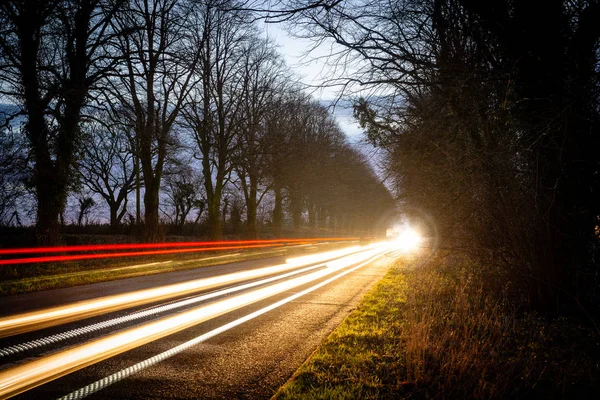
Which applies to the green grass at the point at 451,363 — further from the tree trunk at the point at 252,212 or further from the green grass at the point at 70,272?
the tree trunk at the point at 252,212

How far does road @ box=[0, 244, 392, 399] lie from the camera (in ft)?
13.1

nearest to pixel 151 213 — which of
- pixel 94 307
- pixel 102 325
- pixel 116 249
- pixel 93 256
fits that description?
pixel 116 249

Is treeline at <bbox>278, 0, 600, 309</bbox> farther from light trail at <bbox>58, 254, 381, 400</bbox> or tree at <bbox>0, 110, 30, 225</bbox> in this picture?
tree at <bbox>0, 110, 30, 225</bbox>

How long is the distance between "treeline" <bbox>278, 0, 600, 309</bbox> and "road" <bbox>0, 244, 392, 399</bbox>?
3.99m

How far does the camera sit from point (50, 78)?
13359 millimetres

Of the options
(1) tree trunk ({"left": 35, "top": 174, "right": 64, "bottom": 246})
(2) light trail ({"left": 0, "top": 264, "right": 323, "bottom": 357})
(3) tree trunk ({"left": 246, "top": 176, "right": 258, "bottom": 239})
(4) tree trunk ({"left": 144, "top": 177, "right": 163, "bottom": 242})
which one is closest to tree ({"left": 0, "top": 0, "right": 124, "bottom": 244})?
(1) tree trunk ({"left": 35, "top": 174, "right": 64, "bottom": 246})

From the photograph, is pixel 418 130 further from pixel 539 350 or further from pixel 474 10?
pixel 539 350

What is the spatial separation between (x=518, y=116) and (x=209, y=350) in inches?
246

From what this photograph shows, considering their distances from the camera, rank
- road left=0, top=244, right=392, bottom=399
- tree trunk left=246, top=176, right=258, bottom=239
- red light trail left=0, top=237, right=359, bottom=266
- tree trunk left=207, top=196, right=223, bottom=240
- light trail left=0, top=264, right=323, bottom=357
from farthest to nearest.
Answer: tree trunk left=246, top=176, right=258, bottom=239
tree trunk left=207, top=196, right=223, bottom=240
red light trail left=0, top=237, right=359, bottom=266
light trail left=0, top=264, right=323, bottom=357
road left=0, top=244, right=392, bottom=399

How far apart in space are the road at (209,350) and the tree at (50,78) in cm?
683

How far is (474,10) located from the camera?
235 inches

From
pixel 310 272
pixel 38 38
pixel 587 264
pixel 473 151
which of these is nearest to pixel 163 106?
pixel 38 38

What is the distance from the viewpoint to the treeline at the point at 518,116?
541cm

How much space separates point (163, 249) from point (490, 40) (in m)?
18.4
